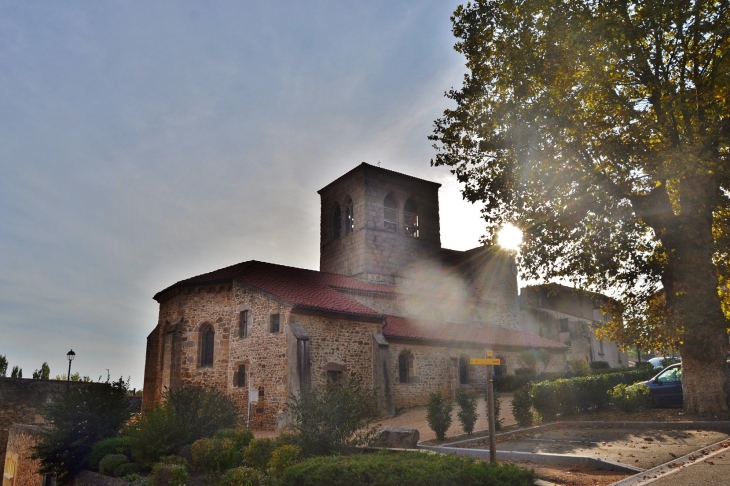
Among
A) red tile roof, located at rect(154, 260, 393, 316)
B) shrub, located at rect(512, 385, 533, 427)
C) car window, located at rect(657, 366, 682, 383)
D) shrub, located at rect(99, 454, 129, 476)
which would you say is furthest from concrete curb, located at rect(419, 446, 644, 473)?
red tile roof, located at rect(154, 260, 393, 316)

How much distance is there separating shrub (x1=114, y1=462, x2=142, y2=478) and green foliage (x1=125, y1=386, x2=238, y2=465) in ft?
0.80

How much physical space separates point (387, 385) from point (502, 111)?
12.2 metres

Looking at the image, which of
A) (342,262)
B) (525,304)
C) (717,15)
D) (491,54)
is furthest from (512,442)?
(525,304)

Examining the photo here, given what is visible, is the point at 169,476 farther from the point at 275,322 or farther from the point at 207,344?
the point at 207,344

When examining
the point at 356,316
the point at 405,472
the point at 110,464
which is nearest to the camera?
the point at 405,472

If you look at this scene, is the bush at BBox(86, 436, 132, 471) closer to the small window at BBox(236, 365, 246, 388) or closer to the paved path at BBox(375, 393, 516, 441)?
the paved path at BBox(375, 393, 516, 441)

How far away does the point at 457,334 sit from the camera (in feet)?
91.5

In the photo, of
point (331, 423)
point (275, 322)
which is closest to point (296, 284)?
point (275, 322)

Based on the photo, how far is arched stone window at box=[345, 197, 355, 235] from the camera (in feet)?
107

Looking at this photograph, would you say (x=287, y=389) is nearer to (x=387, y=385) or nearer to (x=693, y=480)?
(x=387, y=385)

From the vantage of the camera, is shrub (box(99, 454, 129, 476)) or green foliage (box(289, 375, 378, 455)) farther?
shrub (box(99, 454, 129, 476))

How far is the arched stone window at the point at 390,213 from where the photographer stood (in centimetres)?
3262

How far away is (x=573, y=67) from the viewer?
14555 mm

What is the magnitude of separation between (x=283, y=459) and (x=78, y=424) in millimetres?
8863
